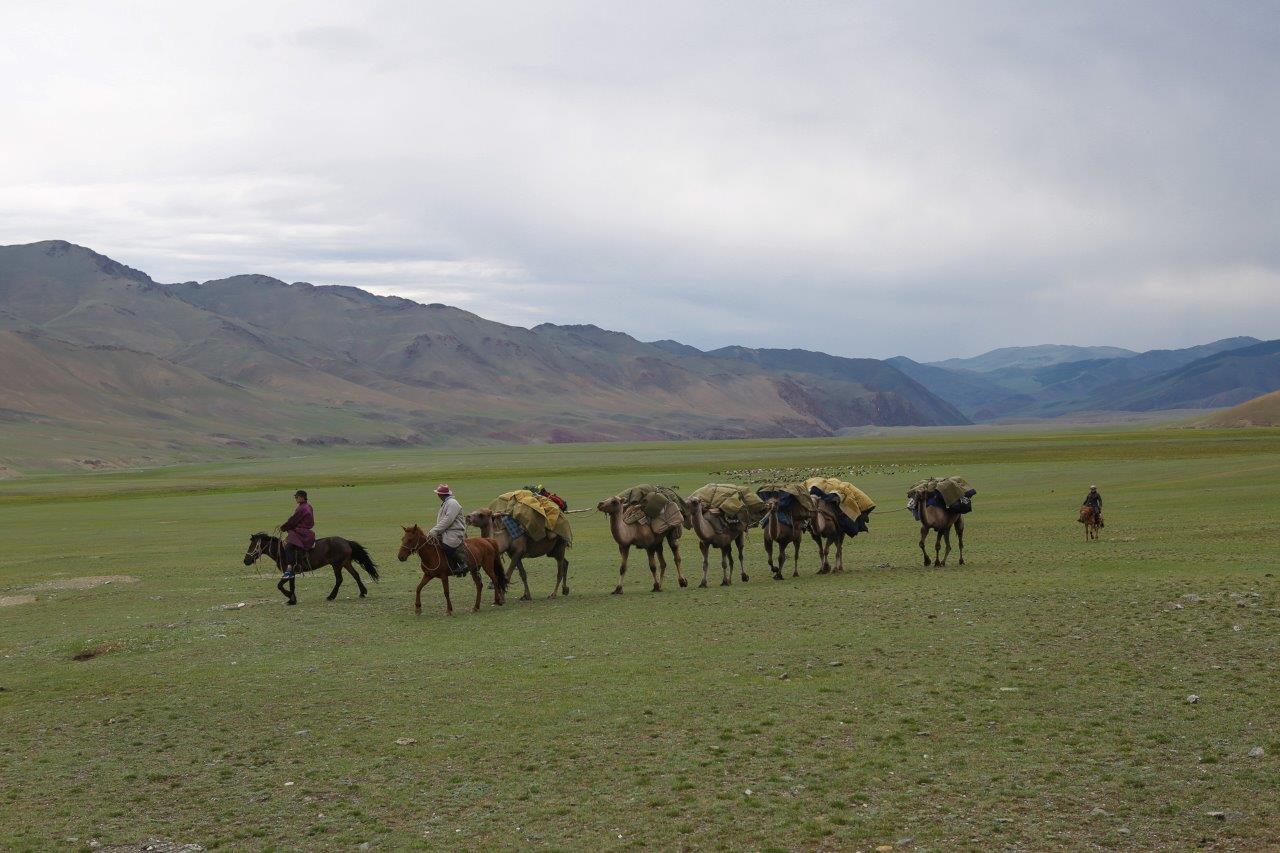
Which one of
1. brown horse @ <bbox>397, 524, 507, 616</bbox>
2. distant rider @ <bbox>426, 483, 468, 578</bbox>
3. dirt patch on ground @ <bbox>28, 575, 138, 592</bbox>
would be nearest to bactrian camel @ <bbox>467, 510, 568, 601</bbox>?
brown horse @ <bbox>397, 524, 507, 616</bbox>

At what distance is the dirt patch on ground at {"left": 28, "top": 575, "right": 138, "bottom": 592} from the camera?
24.4 m

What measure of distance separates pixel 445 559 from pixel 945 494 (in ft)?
32.7

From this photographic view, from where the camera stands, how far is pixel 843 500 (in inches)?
875

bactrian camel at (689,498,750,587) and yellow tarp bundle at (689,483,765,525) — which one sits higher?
yellow tarp bundle at (689,483,765,525)

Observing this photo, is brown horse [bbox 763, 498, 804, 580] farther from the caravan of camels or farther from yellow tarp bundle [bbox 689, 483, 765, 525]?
yellow tarp bundle [bbox 689, 483, 765, 525]

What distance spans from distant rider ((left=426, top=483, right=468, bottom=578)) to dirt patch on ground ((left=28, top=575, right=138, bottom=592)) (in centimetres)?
1030

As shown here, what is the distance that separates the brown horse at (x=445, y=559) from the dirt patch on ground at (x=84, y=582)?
941 cm

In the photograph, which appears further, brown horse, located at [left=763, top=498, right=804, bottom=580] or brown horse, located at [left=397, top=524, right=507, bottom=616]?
brown horse, located at [left=763, top=498, right=804, bottom=580]

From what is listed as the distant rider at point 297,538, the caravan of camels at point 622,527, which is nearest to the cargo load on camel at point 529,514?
the caravan of camels at point 622,527

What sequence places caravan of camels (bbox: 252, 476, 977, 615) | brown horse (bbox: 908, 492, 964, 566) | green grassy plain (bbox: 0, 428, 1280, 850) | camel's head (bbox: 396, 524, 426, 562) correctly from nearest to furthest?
green grassy plain (bbox: 0, 428, 1280, 850) < camel's head (bbox: 396, 524, 426, 562) < caravan of camels (bbox: 252, 476, 977, 615) < brown horse (bbox: 908, 492, 964, 566)

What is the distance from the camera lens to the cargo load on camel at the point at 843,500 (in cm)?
2203

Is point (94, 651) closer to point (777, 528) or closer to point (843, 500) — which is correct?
point (777, 528)

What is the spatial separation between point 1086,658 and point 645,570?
502 inches

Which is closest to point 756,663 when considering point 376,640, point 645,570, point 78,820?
point 376,640
